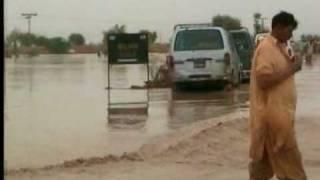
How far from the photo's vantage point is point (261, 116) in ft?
23.1

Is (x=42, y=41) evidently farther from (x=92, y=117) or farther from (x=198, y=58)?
(x=92, y=117)

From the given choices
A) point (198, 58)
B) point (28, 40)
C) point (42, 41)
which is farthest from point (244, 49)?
point (42, 41)

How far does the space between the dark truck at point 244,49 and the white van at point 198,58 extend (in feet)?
17.3

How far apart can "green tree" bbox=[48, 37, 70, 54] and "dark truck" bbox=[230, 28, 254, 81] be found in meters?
66.6

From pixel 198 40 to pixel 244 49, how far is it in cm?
784

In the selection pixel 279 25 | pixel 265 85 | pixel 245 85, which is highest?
pixel 279 25

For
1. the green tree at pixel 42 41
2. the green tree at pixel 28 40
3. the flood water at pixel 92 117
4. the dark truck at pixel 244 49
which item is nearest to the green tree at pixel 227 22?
the dark truck at pixel 244 49

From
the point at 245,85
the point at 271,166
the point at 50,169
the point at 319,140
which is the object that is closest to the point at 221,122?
the point at 319,140

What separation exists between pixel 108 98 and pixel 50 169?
11.7m

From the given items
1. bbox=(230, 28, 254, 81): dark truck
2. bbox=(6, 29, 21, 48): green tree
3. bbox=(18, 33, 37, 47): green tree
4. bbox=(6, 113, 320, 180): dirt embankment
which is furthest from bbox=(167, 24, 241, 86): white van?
bbox=(18, 33, 37, 47): green tree

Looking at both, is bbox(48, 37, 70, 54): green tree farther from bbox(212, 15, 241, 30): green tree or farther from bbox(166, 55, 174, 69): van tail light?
bbox(166, 55, 174, 69): van tail light

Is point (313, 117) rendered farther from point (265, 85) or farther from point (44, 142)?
point (265, 85)

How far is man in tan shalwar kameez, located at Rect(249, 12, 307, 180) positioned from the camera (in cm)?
A: 700

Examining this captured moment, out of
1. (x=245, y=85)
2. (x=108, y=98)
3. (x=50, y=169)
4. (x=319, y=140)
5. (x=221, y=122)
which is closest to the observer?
(x=50, y=169)
